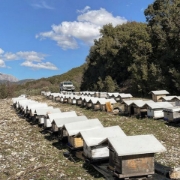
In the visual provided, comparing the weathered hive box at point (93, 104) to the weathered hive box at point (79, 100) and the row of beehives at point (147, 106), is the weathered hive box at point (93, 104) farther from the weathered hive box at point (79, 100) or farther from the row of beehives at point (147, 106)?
the weathered hive box at point (79, 100)

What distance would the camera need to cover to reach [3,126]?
2148cm

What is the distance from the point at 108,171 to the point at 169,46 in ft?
108

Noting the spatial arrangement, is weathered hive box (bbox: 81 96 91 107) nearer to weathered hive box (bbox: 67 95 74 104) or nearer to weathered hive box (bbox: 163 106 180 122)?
weathered hive box (bbox: 67 95 74 104)

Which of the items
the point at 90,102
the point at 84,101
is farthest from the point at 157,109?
the point at 84,101

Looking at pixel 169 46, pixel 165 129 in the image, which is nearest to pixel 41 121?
pixel 165 129

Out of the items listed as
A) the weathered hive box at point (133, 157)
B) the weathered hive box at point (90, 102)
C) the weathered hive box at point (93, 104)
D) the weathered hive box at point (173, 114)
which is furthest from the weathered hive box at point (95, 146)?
the weathered hive box at point (90, 102)

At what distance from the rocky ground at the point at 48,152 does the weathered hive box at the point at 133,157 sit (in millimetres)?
1082

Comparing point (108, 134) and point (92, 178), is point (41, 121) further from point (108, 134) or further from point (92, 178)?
point (92, 178)

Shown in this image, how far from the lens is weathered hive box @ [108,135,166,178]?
27.8 ft

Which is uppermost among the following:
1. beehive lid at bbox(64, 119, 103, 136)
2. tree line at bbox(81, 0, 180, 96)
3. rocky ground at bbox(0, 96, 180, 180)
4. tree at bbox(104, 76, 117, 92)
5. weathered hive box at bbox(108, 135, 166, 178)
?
tree line at bbox(81, 0, 180, 96)

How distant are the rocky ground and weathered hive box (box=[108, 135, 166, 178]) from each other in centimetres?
108

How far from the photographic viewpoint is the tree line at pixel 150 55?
36906 millimetres

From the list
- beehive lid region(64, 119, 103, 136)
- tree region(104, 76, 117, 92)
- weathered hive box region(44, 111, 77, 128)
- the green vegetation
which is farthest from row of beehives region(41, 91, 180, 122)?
the green vegetation

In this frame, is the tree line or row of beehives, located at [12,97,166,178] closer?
row of beehives, located at [12,97,166,178]
